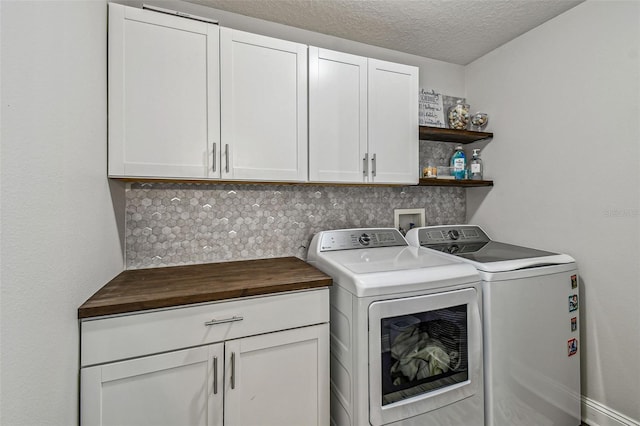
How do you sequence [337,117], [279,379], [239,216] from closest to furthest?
[279,379] → [337,117] → [239,216]

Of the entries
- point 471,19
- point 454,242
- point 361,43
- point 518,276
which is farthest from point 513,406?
point 361,43

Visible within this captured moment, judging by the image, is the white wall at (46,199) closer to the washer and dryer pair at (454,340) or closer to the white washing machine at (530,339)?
the washer and dryer pair at (454,340)

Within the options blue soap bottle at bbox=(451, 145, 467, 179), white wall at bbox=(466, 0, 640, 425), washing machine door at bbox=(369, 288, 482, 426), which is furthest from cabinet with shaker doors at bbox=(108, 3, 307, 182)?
white wall at bbox=(466, 0, 640, 425)

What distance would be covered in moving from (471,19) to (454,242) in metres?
1.54

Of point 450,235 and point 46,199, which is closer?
point 46,199

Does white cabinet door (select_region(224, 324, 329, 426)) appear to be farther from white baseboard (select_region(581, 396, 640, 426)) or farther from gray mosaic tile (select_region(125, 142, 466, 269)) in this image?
white baseboard (select_region(581, 396, 640, 426))

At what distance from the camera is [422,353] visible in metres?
1.36

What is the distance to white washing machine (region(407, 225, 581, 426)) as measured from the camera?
140cm

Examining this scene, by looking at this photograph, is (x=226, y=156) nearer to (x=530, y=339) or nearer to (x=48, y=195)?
(x=48, y=195)

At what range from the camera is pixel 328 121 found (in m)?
1.67

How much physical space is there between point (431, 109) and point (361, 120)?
37.0 inches

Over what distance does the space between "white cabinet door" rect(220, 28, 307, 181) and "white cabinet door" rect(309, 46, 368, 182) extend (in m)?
0.06

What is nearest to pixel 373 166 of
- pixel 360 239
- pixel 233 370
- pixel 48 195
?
pixel 360 239

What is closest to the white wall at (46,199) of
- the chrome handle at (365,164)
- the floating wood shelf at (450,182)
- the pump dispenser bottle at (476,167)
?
the chrome handle at (365,164)
